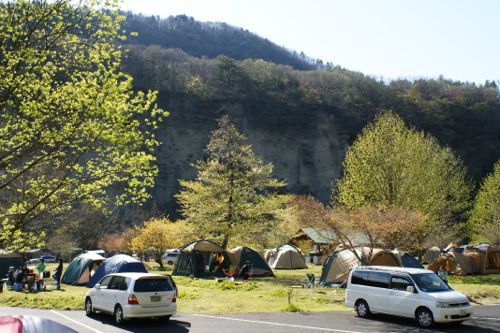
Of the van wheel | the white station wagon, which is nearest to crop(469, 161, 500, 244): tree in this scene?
the van wheel

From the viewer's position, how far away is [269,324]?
1346 centimetres

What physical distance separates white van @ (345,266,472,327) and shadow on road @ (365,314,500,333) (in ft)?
0.88

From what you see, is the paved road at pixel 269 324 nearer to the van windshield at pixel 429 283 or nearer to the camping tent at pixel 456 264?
the van windshield at pixel 429 283

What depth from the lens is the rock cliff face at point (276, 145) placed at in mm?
86000

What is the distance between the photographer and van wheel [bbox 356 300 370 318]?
1508 cm

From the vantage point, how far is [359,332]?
12.3 meters

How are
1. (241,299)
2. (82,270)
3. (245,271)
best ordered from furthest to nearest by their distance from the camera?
(245,271)
(82,270)
(241,299)

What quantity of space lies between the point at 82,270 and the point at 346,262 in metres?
14.9

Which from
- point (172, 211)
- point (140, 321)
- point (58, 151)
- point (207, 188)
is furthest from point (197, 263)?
point (172, 211)

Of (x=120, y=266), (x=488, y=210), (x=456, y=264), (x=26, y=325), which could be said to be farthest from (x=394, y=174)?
(x=26, y=325)

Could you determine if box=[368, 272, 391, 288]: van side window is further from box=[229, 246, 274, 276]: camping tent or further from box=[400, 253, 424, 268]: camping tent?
box=[229, 246, 274, 276]: camping tent

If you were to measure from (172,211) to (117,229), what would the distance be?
10936 millimetres

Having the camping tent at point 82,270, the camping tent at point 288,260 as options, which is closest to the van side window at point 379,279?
the camping tent at point 82,270

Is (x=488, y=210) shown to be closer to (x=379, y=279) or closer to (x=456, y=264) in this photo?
(x=456, y=264)
